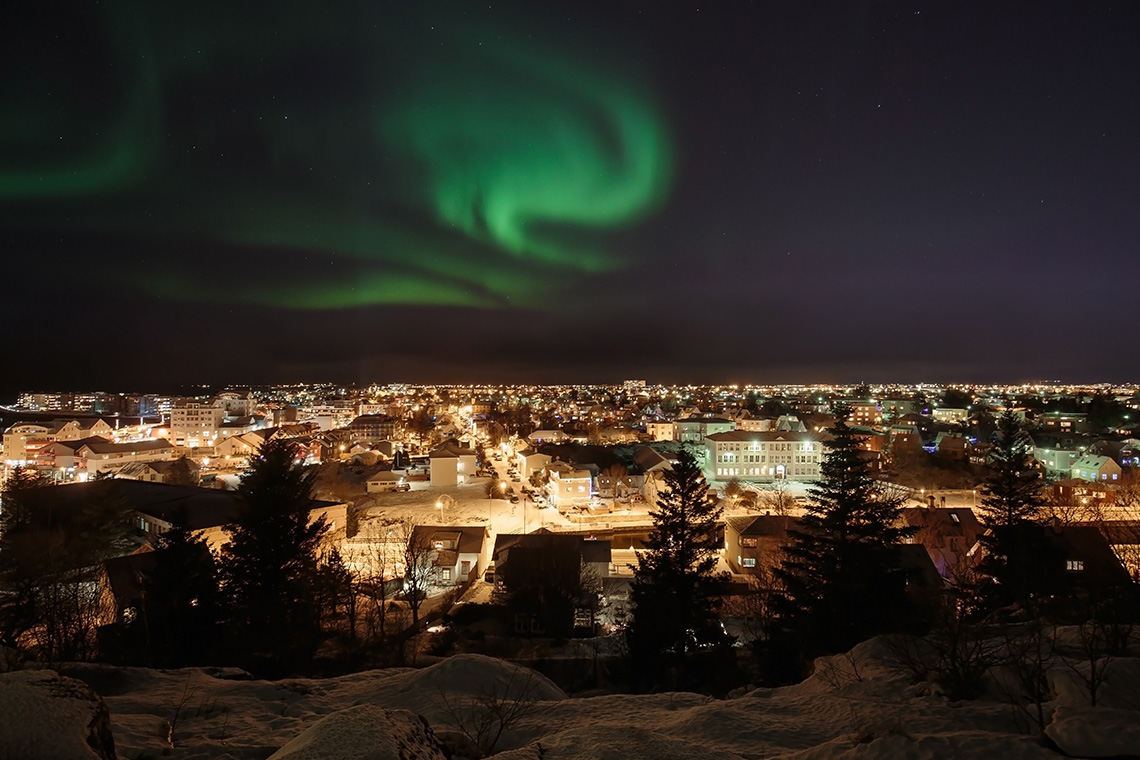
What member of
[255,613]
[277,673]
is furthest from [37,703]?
[255,613]

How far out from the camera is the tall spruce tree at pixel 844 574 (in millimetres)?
9977

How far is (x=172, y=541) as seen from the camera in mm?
10859

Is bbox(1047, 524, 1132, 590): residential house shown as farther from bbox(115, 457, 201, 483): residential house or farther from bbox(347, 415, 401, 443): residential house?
bbox(347, 415, 401, 443): residential house

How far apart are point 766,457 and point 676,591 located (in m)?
36.6

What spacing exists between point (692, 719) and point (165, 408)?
A: 373 ft

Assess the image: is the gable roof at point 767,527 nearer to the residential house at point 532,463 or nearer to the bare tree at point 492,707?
the bare tree at point 492,707

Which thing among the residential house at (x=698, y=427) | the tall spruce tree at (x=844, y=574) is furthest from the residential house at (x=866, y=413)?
the tall spruce tree at (x=844, y=574)

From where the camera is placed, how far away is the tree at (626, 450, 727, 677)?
37.1 ft

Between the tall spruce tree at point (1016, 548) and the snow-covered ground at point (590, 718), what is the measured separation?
7022 mm

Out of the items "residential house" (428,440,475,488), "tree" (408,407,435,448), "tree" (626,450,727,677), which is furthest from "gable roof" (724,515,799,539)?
"tree" (408,407,435,448)

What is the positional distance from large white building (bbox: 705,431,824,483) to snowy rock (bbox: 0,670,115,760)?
147 feet

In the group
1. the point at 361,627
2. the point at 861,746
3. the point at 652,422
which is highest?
the point at 652,422

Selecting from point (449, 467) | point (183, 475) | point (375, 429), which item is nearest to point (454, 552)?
point (449, 467)

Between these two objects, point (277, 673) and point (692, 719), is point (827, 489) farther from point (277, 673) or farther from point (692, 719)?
point (277, 673)
